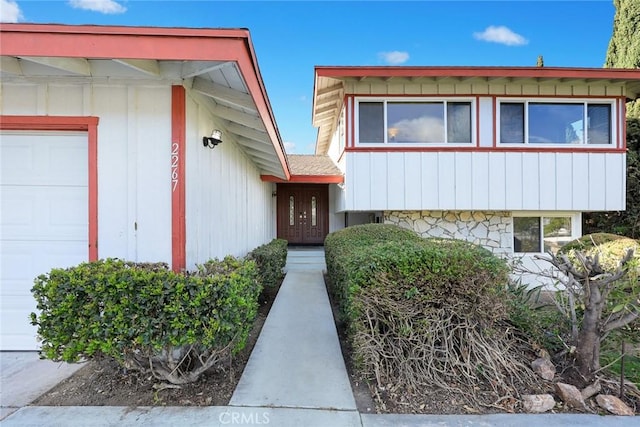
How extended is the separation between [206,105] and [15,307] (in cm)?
348

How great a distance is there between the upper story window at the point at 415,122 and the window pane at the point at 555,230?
3.40m

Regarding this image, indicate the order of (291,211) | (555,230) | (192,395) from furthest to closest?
(291,211), (555,230), (192,395)

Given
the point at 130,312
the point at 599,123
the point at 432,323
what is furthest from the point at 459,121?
the point at 130,312

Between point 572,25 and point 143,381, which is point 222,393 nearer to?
point 143,381

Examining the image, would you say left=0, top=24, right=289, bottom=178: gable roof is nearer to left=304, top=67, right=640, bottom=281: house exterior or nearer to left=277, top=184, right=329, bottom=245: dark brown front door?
left=304, top=67, right=640, bottom=281: house exterior

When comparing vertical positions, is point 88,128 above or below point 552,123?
below

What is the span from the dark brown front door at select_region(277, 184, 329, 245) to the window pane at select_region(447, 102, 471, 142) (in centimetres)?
617

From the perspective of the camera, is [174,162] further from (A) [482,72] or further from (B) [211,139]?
(A) [482,72]

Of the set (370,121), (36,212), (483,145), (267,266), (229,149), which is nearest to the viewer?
(36,212)

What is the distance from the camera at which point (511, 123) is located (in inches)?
288

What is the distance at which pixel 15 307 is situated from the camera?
11.6ft

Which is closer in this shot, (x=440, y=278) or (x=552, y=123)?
(x=440, y=278)

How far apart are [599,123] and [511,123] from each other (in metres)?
2.33

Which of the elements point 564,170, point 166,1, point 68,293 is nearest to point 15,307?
point 68,293
